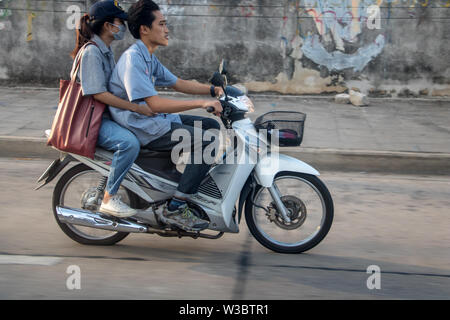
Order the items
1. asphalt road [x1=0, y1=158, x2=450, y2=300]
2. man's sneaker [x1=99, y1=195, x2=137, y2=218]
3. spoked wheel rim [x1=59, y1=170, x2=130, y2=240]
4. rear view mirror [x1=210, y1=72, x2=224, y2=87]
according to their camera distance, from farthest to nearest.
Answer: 1. spoked wheel rim [x1=59, y1=170, x2=130, y2=240]
2. man's sneaker [x1=99, y1=195, x2=137, y2=218]
3. rear view mirror [x1=210, y1=72, x2=224, y2=87]
4. asphalt road [x1=0, y1=158, x2=450, y2=300]

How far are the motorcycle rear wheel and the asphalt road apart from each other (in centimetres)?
7

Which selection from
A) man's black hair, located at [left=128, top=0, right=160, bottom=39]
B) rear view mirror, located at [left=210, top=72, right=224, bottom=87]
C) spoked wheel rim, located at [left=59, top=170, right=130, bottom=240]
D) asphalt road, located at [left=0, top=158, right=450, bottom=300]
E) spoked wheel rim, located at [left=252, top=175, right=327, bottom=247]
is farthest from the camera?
spoked wheel rim, located at [left=59, top=170, right=130, bottom=240]

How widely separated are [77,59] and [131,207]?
1.13 metres

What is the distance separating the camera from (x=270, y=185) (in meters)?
4.48

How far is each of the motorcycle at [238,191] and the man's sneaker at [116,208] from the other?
3.5 inches

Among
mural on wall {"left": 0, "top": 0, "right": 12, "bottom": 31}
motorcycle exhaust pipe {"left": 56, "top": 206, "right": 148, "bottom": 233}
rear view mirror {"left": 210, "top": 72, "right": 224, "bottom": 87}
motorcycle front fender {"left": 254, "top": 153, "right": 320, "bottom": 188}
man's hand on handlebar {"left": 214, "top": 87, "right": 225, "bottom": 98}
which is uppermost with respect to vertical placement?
mural on wall {"left": 0, "top": 0, "right": 12, "bottom": 31}

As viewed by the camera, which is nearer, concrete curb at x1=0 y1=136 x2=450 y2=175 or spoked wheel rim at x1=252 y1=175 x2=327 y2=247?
spoked wheel rim at x1=252 y1=175 x2=327 y2=247

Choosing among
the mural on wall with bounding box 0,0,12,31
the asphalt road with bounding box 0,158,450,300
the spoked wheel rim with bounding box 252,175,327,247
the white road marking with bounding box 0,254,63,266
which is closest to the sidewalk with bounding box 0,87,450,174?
the mural on wall with bounding box 0,0,12,31

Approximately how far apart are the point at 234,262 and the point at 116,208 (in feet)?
3.04

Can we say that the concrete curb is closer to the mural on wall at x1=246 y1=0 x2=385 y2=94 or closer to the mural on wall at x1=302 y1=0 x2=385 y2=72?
the mural on wall at x1=246 y1=0 x2=385 y2=94

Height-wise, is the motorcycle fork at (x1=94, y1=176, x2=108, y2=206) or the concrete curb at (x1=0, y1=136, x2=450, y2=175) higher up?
the motorcycle fork at (x1=94, y1=176, x2=108, y2=206)

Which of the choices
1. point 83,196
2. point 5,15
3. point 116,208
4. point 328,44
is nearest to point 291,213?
point 116,208

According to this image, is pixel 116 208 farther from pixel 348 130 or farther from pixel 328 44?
pixel 328 44

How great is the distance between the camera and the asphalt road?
3916mm
